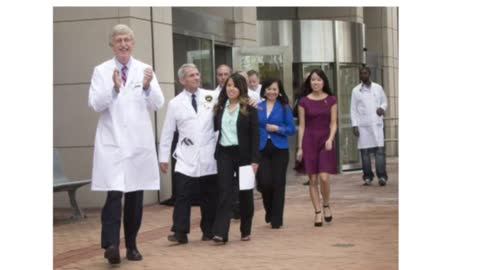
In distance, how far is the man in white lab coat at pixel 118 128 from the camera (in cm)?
742

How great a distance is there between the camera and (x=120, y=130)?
745 centimetres

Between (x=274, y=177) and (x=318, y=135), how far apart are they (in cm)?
68

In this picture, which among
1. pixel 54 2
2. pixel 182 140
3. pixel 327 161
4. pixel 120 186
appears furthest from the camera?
pixel 327 161

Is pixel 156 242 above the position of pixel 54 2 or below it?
below

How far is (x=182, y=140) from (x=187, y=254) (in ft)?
4.30

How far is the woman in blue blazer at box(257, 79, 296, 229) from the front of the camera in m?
10.0

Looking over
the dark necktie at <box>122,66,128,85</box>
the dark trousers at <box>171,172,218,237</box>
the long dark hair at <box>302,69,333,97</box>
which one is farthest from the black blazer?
the dark necktie at <box>122,66,128,85</box>

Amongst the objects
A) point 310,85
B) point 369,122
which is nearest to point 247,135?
point 310,85

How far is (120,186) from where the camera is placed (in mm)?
7426

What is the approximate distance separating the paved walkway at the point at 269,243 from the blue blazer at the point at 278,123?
3.13 feet

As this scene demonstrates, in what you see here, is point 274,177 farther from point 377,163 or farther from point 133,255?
point 377,163

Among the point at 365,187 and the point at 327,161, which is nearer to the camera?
the point at 327,161
